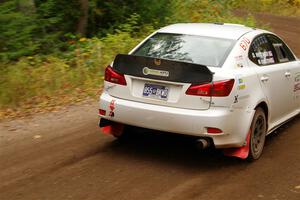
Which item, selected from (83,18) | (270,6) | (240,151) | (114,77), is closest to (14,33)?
(83,18)

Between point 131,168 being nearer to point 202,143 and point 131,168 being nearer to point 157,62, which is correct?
point 202,143

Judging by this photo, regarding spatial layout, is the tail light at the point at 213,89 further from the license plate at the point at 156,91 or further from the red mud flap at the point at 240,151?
the red mud flap at the point at 240,151

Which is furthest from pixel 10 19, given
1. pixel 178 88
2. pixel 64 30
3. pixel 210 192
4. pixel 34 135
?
pixel 210 192

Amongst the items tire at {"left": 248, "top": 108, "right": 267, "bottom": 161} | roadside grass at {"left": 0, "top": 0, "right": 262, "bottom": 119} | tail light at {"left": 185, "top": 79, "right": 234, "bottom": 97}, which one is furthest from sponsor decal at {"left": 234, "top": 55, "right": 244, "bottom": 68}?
roadside grass at {"left": 0, "top": 0, "right": 262, "bottom": 119}

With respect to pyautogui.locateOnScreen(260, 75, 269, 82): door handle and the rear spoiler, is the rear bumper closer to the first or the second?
the rear spoiler

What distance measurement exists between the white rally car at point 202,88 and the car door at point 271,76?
14mm

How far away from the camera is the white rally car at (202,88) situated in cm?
567

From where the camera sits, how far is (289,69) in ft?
24.2

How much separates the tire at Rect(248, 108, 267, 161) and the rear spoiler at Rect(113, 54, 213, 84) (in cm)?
101

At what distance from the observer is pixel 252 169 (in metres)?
6.06

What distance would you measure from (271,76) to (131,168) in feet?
7.65

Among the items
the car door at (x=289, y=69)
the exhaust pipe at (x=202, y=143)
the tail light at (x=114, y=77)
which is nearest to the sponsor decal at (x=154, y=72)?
the tail light at (x=114, y=77)

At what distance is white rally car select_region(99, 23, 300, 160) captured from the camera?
567 centimetres

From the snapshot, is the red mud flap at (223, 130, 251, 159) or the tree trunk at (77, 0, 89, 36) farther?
the tree trunk at (77, 0, 89, 36)
